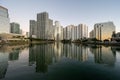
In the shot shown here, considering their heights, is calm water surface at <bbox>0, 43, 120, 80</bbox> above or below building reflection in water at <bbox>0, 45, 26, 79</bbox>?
below

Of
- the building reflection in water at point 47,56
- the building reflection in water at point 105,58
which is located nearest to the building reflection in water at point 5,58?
the building reflection in water at point 47,56

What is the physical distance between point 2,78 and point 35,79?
5535 mm

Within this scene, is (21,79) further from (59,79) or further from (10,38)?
(10,38)

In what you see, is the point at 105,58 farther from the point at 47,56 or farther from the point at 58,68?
the point at 58,68

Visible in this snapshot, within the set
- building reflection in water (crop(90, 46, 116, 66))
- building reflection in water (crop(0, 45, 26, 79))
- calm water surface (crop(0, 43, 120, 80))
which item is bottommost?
building reflection in water (crop(90, 46, 116, 66))

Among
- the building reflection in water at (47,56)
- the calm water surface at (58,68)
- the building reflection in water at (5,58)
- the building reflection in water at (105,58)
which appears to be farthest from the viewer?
the building reflection in water at (105,58)

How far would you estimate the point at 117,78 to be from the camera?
21156mm

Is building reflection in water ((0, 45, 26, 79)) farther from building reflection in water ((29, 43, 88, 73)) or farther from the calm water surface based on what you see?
building reflection in water ((29, 43, 88, 73))

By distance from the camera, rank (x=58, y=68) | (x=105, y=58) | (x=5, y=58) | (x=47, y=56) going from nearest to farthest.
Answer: (x=58, y=68) → (x=5, y=58) → (x=105, y=58) → (x=47, y=56)

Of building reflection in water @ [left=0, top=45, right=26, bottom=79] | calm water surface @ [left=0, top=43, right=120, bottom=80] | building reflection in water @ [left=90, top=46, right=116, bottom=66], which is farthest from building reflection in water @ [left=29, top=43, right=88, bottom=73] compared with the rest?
building reflection in water @ [left=0, top=45, right=26, bottom=79]

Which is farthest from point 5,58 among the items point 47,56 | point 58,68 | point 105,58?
point 105,58

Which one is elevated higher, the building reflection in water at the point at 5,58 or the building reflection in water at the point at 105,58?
the building reflection in water at the point at 5,58

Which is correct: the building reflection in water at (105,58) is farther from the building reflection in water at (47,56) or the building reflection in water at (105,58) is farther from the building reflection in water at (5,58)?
the building reflection in water at (5,58)

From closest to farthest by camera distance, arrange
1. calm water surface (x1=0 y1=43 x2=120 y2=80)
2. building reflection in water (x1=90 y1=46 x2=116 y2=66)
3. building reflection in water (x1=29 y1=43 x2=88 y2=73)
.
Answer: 1. calm water surface (x1=0 y1=43 x2=120 y2=80)
2. building reflection in water (x1=29 y1=43 x2=88 y2=73)
3. building reflection in water (x1=90 y1=46 x2=116 y2=66)
